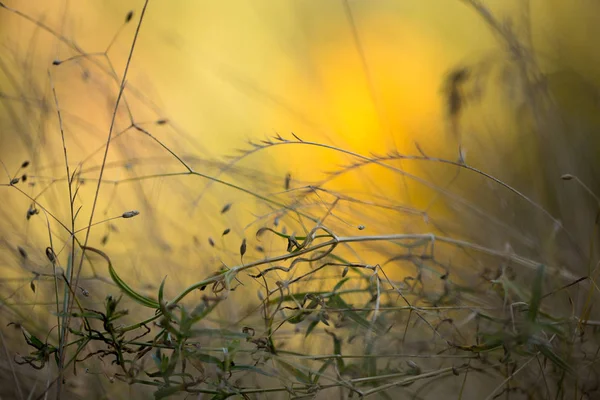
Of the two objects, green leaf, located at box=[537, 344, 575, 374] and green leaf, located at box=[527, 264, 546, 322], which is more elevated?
green leaf, located at box=[527, 264, 546, 322]

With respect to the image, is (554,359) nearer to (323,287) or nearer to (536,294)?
(536,294)

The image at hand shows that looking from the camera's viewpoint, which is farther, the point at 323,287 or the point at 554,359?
the point at 323,287

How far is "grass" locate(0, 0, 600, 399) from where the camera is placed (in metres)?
0.51

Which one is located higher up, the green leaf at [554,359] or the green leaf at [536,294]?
the green leaf at [536,294]

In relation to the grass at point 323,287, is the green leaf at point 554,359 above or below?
below

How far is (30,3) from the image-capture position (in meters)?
1.93

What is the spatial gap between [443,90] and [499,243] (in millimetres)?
233

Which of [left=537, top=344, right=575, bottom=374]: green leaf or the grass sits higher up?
the grass

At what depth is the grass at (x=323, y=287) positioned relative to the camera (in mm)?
512

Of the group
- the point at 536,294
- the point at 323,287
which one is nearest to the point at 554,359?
the point at 536,294

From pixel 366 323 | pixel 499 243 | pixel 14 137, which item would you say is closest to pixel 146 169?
pixel 14 137

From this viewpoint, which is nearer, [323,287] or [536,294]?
[536,294]

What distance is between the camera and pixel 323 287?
2.67ft

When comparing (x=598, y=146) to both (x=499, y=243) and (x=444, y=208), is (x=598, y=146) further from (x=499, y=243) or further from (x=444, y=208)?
(x=499, y=243)
